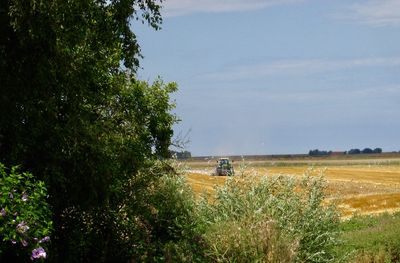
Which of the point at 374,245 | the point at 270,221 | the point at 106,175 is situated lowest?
the point at 374,245

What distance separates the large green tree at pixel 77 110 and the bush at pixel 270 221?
9.05 ft

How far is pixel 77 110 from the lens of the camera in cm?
1812

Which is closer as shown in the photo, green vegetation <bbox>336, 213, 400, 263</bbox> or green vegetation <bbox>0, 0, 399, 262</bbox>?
green vegetation <bbox>0, 0, 399, 262</bbox>

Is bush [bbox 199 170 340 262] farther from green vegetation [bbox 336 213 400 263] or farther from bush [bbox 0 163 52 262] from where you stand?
bush [bbox 0 163 52 262]

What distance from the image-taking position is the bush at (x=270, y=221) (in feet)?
57.5

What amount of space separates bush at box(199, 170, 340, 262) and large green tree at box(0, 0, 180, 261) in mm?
2760

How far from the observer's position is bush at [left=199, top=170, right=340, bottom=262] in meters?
17.5

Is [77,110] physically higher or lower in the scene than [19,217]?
higher

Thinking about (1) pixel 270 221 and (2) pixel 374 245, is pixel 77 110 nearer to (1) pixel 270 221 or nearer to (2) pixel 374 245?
(1) pixel 270 221

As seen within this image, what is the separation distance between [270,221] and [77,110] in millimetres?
5152

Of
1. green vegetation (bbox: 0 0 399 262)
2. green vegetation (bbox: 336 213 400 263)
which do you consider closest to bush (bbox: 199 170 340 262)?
green vegetation (bbox: 0 0 399 262)

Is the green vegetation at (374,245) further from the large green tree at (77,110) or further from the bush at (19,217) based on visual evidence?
the bush at (19,217)

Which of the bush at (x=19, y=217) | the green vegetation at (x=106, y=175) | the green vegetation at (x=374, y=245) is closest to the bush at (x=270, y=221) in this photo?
the green vegetation at (x=106, y=175)

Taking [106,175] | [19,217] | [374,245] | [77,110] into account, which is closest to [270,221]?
[106,175]
